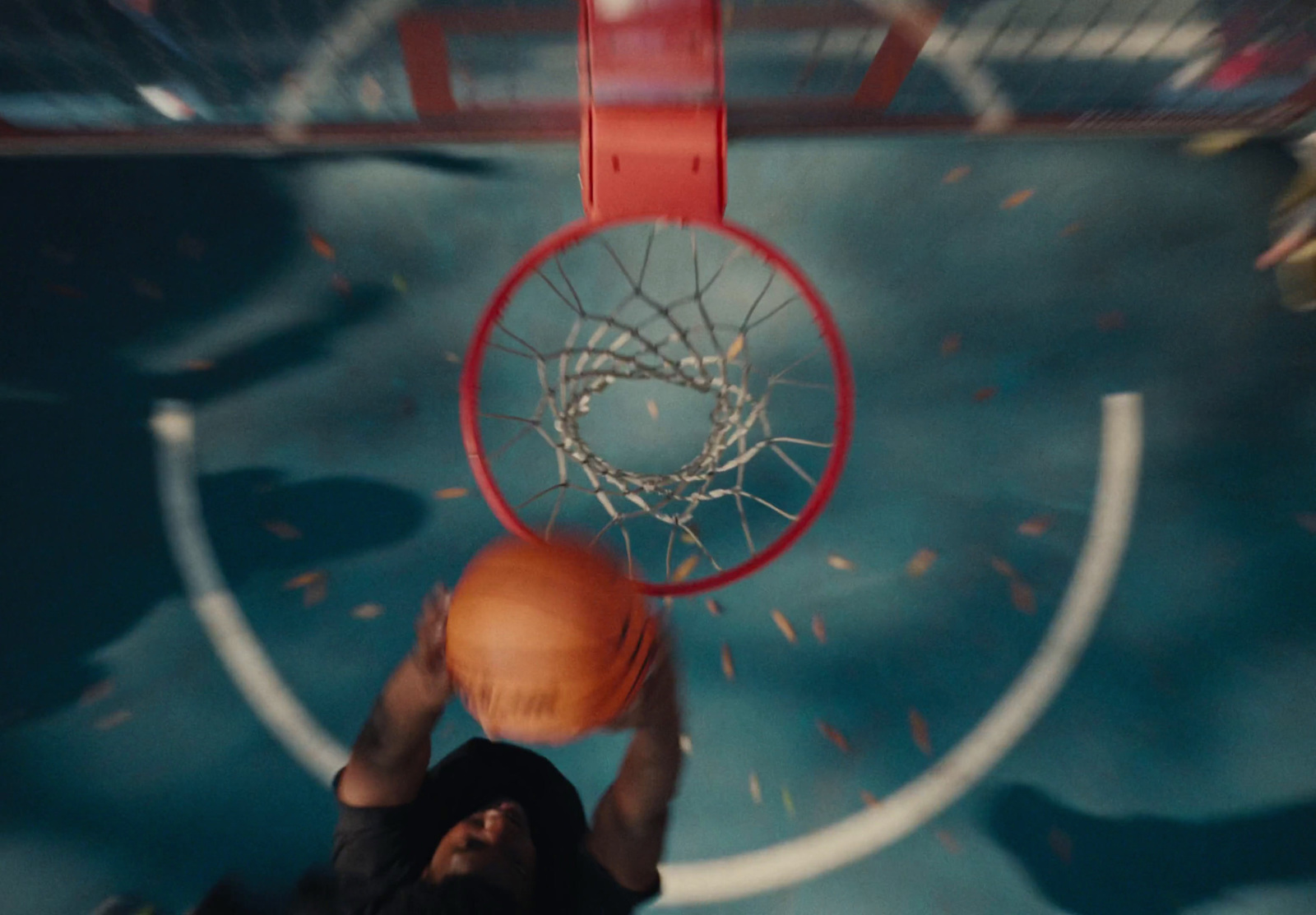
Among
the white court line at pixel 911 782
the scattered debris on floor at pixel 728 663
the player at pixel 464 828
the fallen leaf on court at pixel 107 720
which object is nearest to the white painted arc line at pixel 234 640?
the white court line at pixel 911 782

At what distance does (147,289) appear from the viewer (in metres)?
2.10

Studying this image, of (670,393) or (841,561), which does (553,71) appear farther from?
(841,561)

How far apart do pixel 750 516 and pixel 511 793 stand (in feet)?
3.22

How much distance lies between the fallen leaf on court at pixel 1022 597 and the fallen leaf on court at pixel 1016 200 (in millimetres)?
1104

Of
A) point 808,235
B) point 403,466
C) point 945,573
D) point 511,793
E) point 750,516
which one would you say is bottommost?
point 511,793

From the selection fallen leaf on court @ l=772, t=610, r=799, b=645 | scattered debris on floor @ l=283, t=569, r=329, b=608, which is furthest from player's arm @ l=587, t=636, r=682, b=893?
scattered debris on floor @ l=283, t=569, r=329, b=608

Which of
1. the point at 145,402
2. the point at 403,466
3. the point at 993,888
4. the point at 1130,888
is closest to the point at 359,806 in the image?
the point at 403,466

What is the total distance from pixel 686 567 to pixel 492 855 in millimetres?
899

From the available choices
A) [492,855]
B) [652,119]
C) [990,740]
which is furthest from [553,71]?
[990,740]

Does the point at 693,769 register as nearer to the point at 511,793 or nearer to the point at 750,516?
the point at 511,793

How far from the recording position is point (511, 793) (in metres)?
1.68

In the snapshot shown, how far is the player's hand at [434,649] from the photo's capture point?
4.11 feet

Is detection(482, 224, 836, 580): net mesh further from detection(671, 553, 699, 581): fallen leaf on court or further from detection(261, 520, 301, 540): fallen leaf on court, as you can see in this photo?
detection(261, 520, 301, 540): fallen leaf on court

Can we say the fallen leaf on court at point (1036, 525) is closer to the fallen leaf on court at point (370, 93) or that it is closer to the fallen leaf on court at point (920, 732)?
the fallen leaf on court at point (920, 732)
